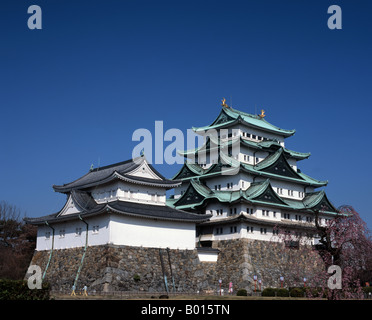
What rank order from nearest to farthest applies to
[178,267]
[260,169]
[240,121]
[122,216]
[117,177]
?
[122,216], [117,177], [178,267], [260,169], [240,121]

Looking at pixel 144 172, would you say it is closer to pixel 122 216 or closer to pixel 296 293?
pixel 122 216

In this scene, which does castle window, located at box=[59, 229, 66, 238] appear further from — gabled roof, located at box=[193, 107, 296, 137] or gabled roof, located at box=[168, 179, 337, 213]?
gabled roof, located at box=[193, 107, 296, 137]

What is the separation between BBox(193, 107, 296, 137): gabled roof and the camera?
2440 inches

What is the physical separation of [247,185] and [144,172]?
15.1 metres

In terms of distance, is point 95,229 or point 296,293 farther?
point 95,229

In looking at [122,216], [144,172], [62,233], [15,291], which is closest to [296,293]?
[122,216]

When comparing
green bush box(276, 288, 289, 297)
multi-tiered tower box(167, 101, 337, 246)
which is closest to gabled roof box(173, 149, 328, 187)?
multi-tiered tower box(167, 101, 337, 246)

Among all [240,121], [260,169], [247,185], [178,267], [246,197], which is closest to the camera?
[178,267]

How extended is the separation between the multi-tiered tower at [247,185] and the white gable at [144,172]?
317 inches

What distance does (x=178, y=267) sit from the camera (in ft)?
146

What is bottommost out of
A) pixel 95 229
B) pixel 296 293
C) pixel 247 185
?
pixel 296 293

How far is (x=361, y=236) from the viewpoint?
34.1m

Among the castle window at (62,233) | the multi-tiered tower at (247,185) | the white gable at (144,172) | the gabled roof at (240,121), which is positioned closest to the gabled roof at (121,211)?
the castle window at (62,233)
